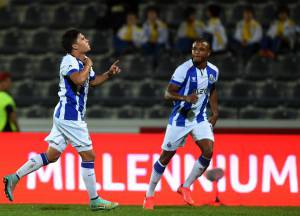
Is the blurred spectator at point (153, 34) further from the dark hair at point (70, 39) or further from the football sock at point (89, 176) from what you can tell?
the football sock at point (89, 176)

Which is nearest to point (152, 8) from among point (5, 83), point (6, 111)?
point (5, 83)

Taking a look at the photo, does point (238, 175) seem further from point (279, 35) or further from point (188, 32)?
point (188, 32)

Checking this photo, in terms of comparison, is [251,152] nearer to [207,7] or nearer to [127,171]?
[127,171]

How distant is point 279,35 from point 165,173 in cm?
517

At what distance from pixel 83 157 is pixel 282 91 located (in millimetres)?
6556

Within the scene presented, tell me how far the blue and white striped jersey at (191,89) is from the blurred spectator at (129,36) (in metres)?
5.97

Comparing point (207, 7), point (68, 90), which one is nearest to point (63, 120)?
point (68, 90)

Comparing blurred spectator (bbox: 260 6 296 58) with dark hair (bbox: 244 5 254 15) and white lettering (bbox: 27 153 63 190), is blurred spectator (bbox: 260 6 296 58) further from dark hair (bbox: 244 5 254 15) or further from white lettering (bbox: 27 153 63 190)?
white lettering (bbox: 27 153 63 190)

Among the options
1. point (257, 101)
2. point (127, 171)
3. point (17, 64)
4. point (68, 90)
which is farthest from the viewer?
point (17, 64)

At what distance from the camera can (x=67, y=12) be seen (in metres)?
17.0

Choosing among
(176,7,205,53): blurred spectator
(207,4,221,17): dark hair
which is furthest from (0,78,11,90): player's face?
(207,4,221,17): dark hair

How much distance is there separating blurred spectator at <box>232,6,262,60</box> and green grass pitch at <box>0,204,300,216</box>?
5.71 meters

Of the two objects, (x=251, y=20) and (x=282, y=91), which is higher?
(x=251, y=20)

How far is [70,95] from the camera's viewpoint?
9.42m
